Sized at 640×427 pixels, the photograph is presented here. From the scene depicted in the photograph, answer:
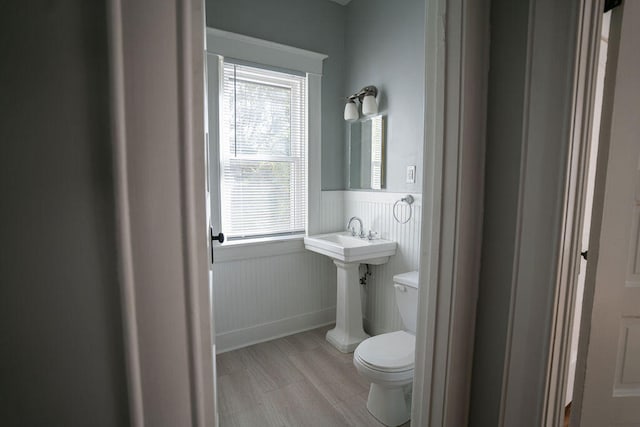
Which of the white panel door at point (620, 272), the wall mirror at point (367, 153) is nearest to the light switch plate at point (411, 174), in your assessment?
the wall mirror at point (367, 153)

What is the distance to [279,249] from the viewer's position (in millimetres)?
2666

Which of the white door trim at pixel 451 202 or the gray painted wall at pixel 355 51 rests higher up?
the gray painted wall at pixel 355 51

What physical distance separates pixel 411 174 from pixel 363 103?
762 millimetres

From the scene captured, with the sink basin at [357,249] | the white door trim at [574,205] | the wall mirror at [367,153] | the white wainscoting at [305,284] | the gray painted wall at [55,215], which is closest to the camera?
the gray painted wall at [55,215]

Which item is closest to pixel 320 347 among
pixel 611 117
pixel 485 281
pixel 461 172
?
pixel 485 281

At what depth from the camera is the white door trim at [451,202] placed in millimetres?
896

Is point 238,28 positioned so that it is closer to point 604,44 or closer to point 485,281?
point 604,44

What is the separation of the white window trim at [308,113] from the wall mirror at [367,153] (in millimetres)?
317

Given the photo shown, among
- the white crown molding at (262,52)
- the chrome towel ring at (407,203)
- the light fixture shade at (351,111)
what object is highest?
the white crown molding at (262,52)

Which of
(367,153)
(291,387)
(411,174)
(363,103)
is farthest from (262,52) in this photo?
(291,387)

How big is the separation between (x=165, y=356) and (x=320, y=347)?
2.19 metres

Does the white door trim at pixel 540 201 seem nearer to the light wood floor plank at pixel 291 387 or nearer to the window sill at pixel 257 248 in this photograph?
the light wood floor plank at pixel 291 387

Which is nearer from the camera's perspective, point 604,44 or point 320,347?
point 604,44

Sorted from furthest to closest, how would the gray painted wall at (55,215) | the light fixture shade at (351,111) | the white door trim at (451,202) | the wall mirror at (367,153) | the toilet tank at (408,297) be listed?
the light fixture shade at (351,111), the wall mirror at (367,153), the toilet tank at (408,297), the white door trim at (451,202), the gray painted wall at (55,215)
